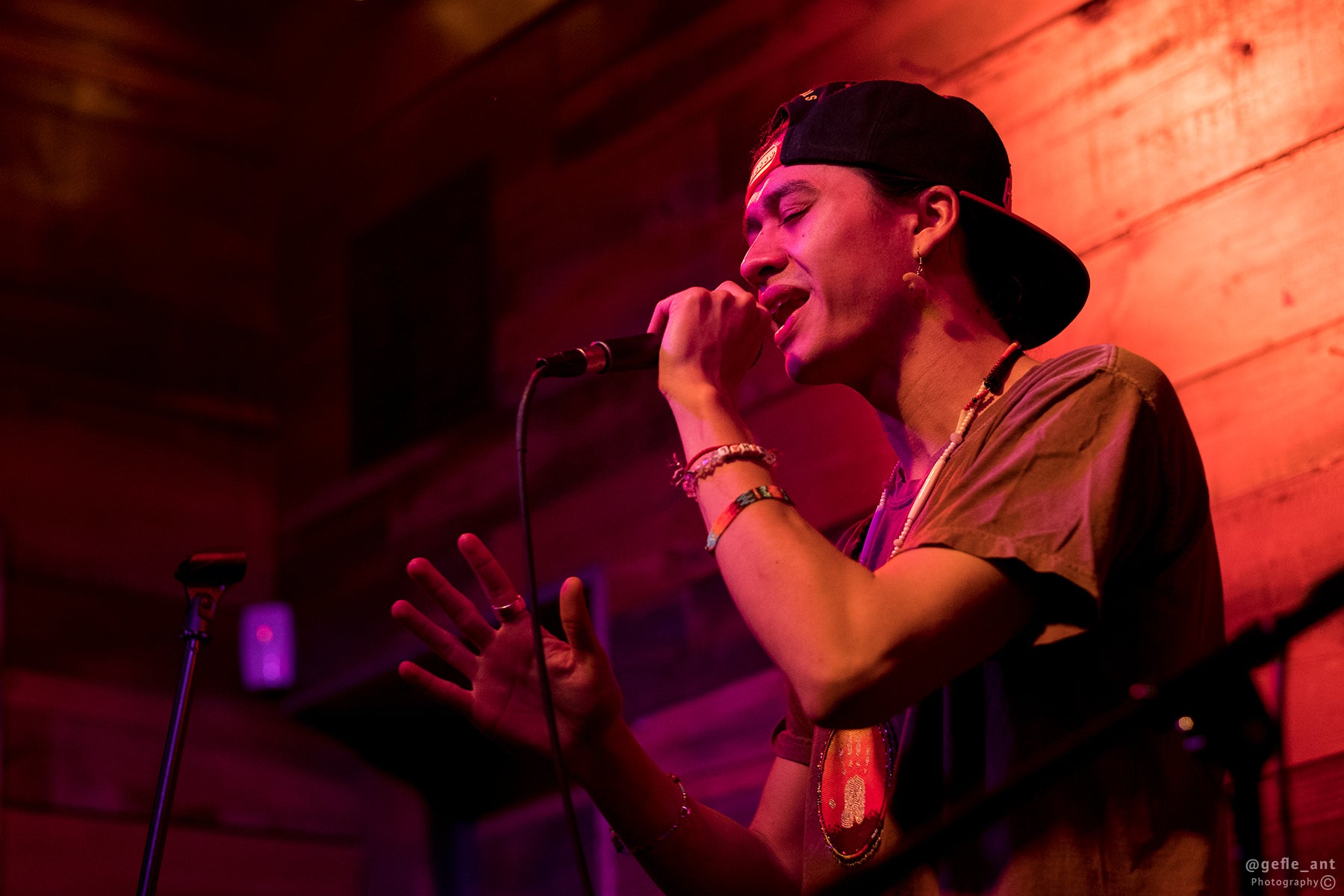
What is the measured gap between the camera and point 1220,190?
212cm

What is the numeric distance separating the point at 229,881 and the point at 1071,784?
2367 millimetres

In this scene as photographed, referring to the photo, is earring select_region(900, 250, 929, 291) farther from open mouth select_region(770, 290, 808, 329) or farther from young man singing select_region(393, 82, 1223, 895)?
open mouth select_region(770, 290, 808, 329)

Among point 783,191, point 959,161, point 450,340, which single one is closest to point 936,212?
point 959,161

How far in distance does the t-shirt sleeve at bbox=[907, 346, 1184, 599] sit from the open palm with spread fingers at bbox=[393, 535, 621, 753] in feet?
1.50

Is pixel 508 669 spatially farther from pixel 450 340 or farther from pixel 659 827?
pixel 450 340

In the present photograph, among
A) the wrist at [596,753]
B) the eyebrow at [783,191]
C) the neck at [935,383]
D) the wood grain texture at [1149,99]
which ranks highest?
the wood grain texture at [1149,99]

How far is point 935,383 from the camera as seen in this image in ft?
5.89

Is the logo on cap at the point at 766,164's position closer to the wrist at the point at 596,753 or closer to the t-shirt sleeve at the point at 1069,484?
the t-shirt sleeve at the point at 1069,484

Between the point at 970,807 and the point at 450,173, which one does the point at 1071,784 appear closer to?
the point at 970,807

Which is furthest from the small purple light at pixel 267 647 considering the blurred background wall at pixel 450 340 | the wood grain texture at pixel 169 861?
the wood grain texture at pixel 169 861

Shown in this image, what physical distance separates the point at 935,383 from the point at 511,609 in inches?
22.6

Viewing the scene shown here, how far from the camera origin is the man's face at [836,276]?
1.81 m

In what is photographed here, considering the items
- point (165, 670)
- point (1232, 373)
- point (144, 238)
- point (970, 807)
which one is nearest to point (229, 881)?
point (165, 670)

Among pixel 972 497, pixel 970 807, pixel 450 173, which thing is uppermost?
pixel 450 173
